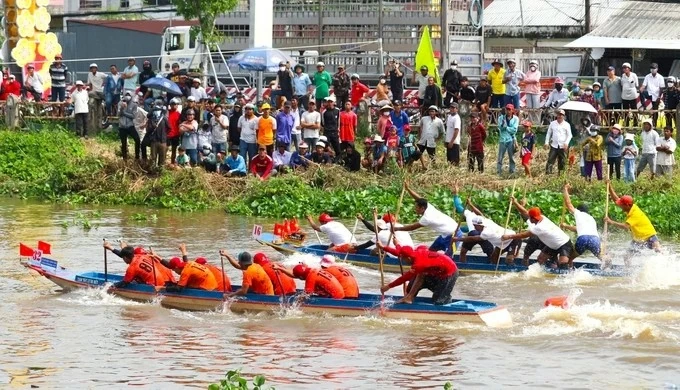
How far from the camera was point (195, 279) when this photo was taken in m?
19.9

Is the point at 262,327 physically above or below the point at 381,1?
below

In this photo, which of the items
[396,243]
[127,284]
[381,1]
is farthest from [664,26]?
[127,284]

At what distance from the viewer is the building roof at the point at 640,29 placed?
39875 millimetres

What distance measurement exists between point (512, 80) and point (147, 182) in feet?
28.0

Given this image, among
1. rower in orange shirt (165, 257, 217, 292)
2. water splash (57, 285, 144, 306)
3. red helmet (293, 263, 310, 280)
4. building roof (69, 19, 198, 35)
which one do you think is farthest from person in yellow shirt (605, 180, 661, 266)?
building roof (69, 19, 198, 35)

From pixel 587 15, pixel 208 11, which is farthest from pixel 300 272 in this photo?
pixel 587 15

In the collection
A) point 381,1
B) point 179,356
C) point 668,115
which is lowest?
point 179,356

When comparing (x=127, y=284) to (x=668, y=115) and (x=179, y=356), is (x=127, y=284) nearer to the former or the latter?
(x=179, y=356)

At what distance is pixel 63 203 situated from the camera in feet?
98.4

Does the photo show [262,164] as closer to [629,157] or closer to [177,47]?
[629,157]

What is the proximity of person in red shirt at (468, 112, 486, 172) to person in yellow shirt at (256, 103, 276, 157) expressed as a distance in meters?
4.21

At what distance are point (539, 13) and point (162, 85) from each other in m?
24.3

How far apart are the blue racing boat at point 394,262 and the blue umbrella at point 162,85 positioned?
25.8 ft

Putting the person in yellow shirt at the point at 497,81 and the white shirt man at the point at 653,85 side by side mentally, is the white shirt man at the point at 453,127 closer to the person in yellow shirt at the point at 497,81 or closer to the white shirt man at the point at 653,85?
the person in yellow shirt at the point at 497,81
